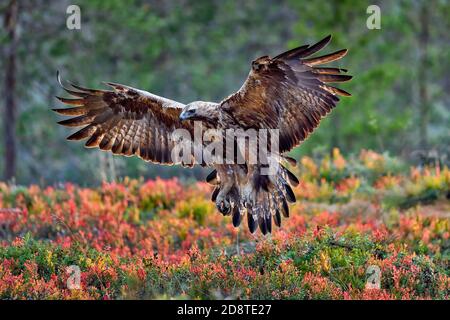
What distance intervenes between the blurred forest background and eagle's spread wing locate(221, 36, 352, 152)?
325 inches

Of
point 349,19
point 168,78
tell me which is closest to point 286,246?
point 349,19

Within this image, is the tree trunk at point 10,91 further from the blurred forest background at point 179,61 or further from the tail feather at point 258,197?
the tail feather at point 258,197

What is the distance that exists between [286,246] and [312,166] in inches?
181

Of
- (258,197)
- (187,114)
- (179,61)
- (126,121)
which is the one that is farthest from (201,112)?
(179,61)

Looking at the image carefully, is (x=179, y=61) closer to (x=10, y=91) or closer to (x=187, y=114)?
(x=10, y=91)

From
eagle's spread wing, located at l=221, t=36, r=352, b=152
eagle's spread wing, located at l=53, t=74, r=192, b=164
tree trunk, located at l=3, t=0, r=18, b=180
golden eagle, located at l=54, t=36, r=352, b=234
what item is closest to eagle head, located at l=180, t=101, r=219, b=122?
golden eagle, located at l=54, t=36, r=352, b=234

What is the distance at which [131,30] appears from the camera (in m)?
22.2

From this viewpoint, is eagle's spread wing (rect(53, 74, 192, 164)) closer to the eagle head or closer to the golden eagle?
the golden eagle

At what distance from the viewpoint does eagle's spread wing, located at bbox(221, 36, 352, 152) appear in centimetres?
871

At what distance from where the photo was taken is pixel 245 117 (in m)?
9.34

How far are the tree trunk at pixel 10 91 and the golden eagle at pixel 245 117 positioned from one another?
9.34 meters

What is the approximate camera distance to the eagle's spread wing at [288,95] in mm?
8711

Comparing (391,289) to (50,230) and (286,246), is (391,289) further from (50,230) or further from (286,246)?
(50,230)
